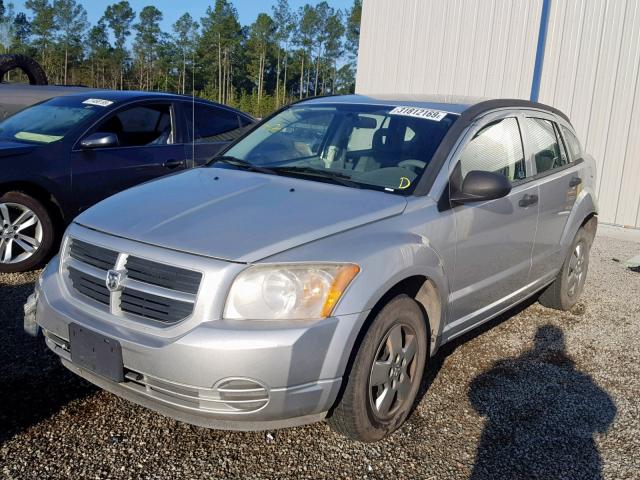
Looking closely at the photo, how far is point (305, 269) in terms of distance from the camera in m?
2.77

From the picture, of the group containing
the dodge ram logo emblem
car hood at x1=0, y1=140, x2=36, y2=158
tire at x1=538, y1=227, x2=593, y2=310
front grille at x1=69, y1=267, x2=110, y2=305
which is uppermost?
car hood at x1=0, y1=140, x2=36, y2=158

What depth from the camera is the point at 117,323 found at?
2850 millimetres

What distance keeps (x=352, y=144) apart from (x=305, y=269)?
5.01 ft

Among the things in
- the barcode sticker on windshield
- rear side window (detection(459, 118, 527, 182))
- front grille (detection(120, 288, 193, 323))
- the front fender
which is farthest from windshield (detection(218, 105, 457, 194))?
front grille (detection(120, 288, 193, 323))

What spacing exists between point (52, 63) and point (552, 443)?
6241cm

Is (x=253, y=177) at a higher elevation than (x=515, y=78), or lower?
lower

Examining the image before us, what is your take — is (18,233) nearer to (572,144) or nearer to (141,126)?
(141,126)

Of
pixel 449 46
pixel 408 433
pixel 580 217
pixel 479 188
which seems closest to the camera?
pixel 408 433

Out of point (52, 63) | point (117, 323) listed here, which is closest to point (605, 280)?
point (117, 323)

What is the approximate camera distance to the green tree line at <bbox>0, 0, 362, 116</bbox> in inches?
2249

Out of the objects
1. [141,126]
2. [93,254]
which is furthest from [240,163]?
[141,126]

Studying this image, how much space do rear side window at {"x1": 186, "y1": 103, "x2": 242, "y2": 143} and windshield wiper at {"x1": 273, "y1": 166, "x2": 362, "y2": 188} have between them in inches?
118

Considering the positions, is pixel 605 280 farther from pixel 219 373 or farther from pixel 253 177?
pixel 219 373

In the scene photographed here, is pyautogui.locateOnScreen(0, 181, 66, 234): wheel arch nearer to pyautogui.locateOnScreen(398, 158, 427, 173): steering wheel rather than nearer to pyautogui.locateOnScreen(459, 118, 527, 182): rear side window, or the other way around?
pyautogui.locateOnScreen(398, 158, 427, 173): steering wheel
